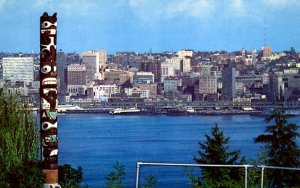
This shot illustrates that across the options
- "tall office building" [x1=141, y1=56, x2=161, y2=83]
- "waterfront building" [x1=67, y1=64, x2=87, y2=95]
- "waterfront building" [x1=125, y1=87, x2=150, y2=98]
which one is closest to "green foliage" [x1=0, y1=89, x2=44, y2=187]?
"waterfront building" [x1=67, y1=64, x2=87, y2=95]

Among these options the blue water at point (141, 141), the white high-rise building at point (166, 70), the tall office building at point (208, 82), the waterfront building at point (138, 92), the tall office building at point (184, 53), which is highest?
the tall office building at point (184, 53)

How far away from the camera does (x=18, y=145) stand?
5328 mm

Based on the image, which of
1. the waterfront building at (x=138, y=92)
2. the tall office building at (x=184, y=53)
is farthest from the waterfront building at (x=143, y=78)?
the tall office building at (x=184, y=53)

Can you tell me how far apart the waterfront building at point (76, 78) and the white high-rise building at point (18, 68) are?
7.90 metres

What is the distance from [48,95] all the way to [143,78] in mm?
48475

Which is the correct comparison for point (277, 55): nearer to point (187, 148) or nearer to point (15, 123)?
point (187, 148)

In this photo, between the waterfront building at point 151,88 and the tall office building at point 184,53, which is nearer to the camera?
the waterfront building at point 151,88

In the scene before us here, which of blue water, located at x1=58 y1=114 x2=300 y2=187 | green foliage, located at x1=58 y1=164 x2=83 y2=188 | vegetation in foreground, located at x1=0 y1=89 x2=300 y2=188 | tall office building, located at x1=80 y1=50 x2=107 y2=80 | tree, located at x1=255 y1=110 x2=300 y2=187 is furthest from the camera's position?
tall office building, located at x1=80 y1=50 x2=107 y2=80

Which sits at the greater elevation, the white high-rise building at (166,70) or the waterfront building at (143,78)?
the white high-rise building at (166,70)

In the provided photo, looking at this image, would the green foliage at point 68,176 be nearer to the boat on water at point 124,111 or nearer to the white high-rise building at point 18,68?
the white high-rise building at point 18,68

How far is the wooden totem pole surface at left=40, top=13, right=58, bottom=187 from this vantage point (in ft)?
16.1

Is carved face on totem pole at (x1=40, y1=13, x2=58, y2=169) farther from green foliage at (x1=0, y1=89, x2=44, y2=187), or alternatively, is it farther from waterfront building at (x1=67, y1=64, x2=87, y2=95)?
waterfront building at (x1=67, y1=64, x2=87, y2=95)

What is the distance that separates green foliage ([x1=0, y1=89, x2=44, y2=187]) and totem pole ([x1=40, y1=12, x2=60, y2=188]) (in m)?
0.10

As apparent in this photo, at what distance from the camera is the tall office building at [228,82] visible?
47.8 m
